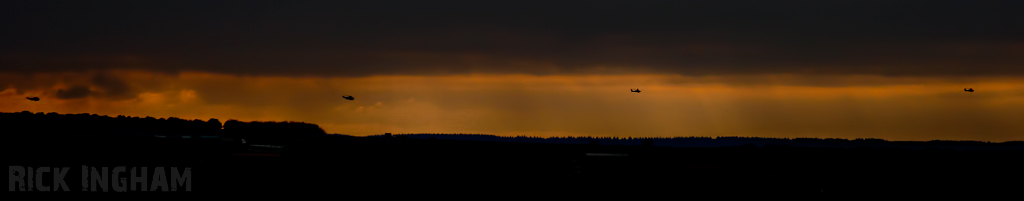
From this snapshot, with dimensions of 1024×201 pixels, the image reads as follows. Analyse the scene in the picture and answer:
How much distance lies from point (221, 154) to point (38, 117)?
72932mm

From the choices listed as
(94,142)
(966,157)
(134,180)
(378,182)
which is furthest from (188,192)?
(966,157)

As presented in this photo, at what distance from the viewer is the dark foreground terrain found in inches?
1961

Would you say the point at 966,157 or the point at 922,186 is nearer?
the point at 922,186

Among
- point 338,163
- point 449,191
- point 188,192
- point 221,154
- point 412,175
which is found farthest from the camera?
point 221,154

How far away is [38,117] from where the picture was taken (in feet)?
440

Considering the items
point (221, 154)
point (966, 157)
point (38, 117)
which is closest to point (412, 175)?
point (221, 154)

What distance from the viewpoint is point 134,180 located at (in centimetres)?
4869

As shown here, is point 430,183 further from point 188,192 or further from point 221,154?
point 221,154

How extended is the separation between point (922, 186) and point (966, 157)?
40894mm

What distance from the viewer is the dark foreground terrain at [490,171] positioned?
4981 centimetres

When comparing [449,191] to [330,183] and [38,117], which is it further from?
[38,117]

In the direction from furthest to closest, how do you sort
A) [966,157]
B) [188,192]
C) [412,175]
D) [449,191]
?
[966,157] < [412,175] < [449,191] < [188,192]

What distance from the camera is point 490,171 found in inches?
2472

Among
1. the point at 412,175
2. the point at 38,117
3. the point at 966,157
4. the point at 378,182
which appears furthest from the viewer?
the point at 38,117
